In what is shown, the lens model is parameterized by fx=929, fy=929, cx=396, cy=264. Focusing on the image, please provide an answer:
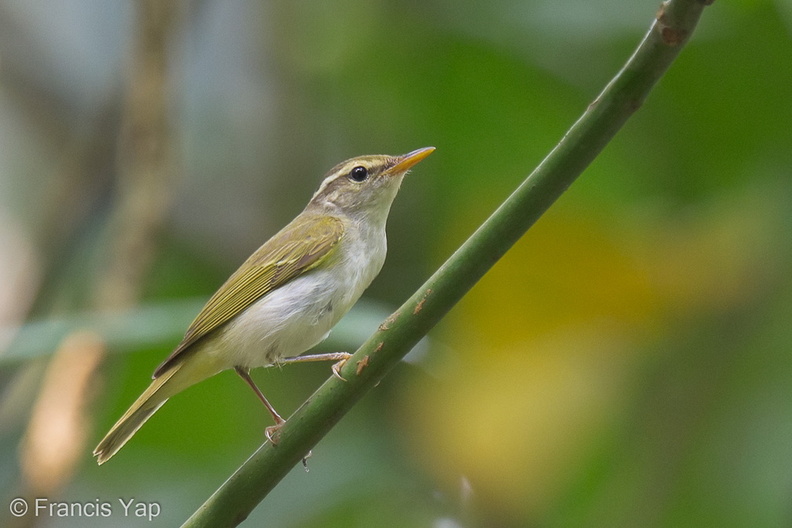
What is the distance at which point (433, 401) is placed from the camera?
3.68 m

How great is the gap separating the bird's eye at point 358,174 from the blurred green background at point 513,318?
0.40 metres

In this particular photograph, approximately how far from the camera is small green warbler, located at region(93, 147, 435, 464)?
292 centimetres

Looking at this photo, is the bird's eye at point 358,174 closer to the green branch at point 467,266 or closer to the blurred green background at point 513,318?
the blurred green background at point 513,318

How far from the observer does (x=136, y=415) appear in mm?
2873

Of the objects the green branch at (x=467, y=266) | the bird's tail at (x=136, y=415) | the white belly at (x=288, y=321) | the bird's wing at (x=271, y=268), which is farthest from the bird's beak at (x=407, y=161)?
the green branch at (x=467, y=266)

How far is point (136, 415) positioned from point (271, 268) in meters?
0.71

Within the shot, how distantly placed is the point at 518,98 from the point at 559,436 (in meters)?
1.48

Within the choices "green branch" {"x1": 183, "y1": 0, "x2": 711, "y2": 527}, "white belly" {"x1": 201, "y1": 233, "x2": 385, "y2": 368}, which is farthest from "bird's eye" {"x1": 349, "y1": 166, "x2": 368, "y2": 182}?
"green branch" {"x1": 183, "y1": 0, "x2": 711, "y2": 527}

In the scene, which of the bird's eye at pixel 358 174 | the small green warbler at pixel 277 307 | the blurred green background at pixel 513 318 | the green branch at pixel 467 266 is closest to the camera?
the green branch at pixel 467 266

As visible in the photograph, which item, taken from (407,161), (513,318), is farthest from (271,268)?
(513,318)

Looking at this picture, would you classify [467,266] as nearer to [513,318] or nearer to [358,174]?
[513,318]

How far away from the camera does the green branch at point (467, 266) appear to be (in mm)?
1351

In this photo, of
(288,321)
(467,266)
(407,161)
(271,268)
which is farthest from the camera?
(407,161)

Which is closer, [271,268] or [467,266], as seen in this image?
[467,266]
